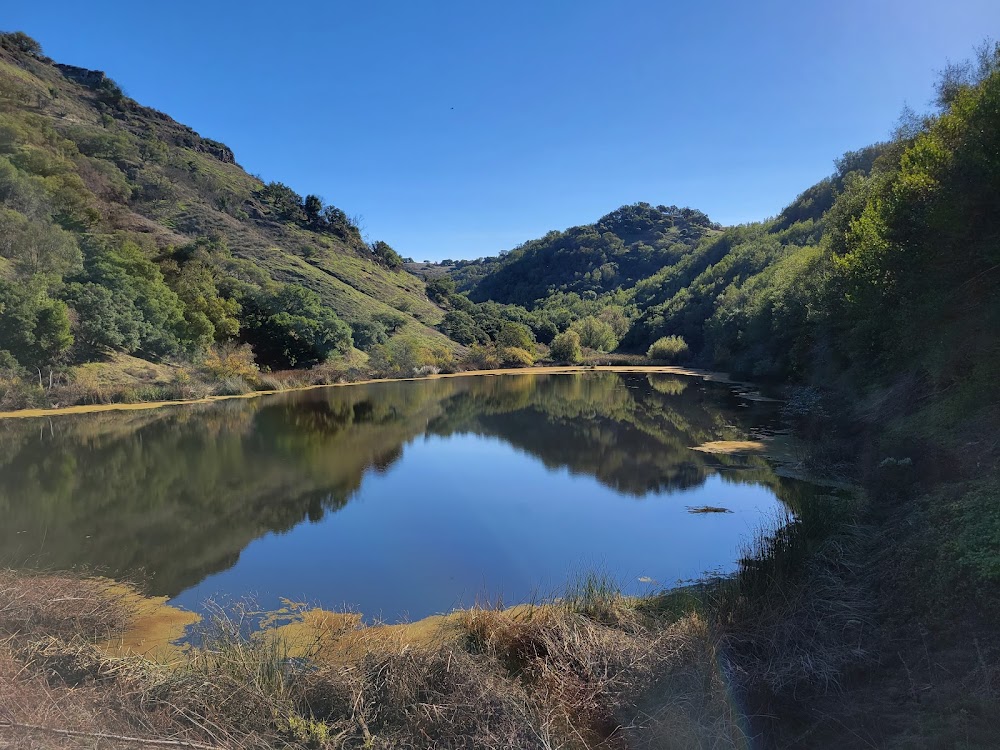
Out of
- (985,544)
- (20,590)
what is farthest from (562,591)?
(20,590)

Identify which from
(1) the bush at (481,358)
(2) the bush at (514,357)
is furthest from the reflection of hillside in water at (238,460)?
(2) the bush at (514,357)

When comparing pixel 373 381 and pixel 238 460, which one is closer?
pixel 238 460

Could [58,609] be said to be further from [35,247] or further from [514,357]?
[514,357]

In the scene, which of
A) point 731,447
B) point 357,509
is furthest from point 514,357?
point 357,509

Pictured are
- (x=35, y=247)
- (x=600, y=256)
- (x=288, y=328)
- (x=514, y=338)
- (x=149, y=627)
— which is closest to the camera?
(x=149, y=627)

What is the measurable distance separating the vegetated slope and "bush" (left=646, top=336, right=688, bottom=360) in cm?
2789

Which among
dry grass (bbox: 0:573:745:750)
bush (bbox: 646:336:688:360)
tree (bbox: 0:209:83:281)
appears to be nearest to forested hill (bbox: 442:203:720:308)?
bush (bbox: 646:336:688:360)

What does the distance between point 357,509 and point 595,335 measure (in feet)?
252

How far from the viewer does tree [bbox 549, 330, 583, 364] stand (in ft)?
249

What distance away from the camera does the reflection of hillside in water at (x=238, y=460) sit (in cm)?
1067

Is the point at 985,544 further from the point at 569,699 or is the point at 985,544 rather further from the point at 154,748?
the point at 154,748

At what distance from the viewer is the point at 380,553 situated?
410 inches

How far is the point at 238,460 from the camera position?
682 inches

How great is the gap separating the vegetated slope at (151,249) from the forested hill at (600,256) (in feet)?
173
